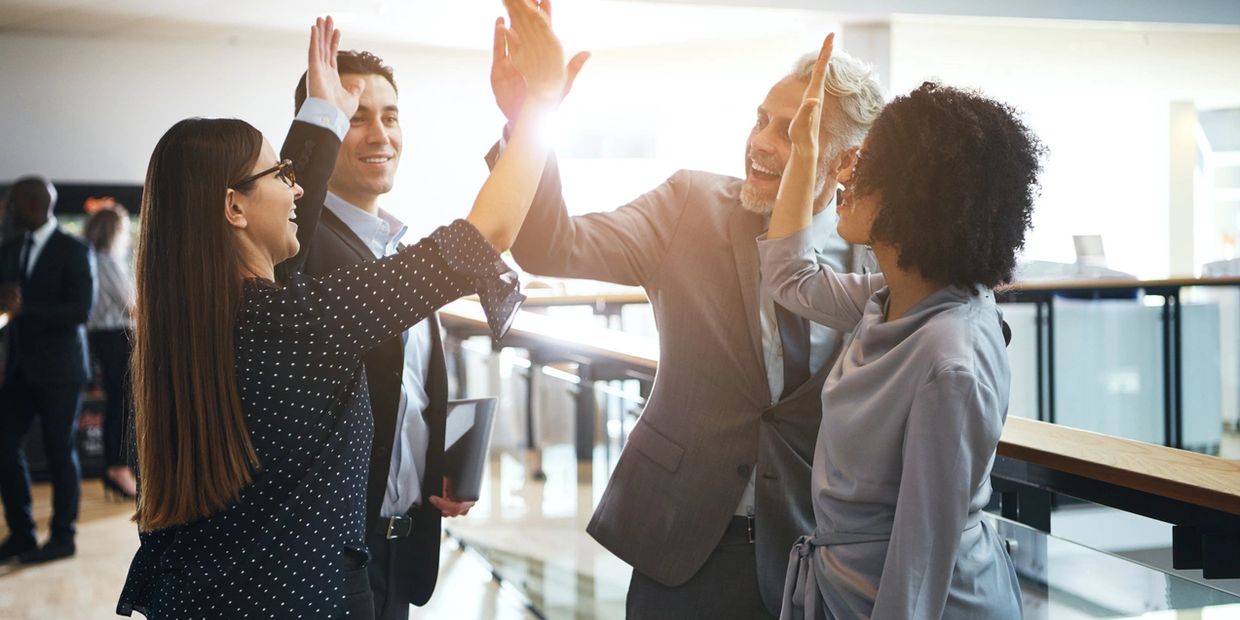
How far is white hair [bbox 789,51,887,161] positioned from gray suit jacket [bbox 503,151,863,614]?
0.18 meters

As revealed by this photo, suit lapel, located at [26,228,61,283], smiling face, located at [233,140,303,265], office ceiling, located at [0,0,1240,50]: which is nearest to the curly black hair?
smiling face, located at [233,140,303,265]

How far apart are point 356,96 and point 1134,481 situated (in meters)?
1.16

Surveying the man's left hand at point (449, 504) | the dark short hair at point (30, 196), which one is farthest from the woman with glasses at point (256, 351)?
the dark short hair at point (30, 196)

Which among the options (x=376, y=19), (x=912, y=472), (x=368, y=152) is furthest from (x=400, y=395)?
(x=376, y=19)

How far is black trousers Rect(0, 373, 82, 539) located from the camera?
4.64 m

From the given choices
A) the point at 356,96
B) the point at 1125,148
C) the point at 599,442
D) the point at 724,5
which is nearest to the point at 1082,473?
the point at 356,96

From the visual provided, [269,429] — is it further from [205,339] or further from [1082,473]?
[1082,473]

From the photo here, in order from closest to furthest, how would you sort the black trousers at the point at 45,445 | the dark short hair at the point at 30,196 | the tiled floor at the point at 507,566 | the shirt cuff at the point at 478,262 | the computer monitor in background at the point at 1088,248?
the shirt cuff at the point at 478,262
the tiled floor at the point at 507,566
the black trousers at the point at 45,445
the dark short hair at the point at 30,196
the computer monitor in background at the point at 1088,248

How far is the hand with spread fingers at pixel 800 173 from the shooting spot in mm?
1400

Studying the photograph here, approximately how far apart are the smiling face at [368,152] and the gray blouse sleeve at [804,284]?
73cm

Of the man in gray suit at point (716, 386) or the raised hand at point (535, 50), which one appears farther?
the man in gray suit at point (716, 386)

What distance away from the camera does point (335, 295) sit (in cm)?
118

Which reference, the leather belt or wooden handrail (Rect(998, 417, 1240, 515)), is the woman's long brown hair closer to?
the leather belt

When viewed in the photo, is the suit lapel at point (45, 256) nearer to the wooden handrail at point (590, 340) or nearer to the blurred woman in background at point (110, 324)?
the blurred woman in background at point (110, 324)
